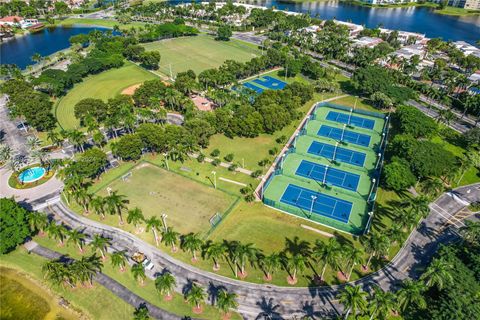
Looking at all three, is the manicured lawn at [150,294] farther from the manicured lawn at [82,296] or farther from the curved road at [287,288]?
the manicured lawn at [82,296]

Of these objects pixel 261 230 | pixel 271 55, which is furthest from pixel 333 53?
pixel 261 230

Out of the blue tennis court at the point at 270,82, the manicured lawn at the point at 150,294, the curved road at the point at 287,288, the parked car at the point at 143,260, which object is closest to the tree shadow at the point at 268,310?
the curved road at the point at 287,288

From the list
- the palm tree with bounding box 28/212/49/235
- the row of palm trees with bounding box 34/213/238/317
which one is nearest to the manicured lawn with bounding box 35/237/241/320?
the row of palm trees with bounding box 34/213/238/317

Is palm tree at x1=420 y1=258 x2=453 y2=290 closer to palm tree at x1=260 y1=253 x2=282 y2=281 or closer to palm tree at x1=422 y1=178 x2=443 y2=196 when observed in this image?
palm tree at x1=422 y1=178 x2=443 y2=196

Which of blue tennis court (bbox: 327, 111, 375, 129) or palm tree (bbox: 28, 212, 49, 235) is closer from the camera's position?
palm tree (bbox: 28, 212, 49, 235)

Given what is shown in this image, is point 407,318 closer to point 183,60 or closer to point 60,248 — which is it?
point 60,248
